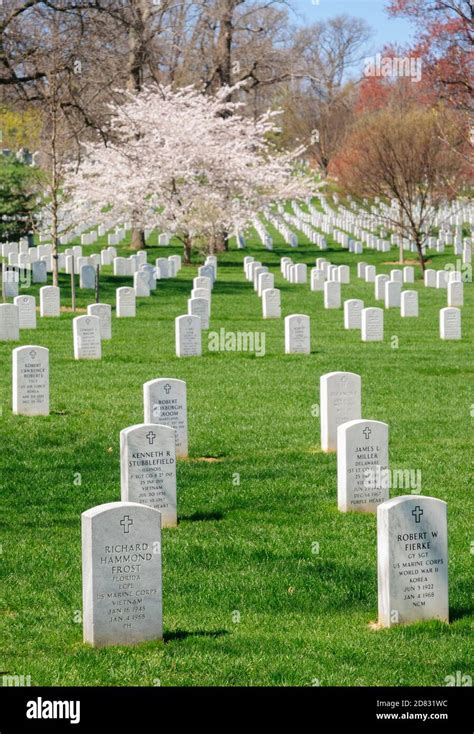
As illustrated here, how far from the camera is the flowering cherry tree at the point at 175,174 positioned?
1745 inches

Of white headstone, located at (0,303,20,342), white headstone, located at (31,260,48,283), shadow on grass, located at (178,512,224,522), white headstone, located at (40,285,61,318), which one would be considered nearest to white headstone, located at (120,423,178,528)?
shadow on grass, located at (178,512,224,522)

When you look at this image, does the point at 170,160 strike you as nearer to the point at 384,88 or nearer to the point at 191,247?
the point at 191,247

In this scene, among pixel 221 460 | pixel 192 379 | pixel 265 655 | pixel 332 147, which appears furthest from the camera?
pixel 332 147

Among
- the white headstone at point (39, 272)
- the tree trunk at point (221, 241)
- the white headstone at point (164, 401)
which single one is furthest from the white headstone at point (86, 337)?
the tree trunk at point (221, 241)

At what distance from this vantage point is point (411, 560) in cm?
780

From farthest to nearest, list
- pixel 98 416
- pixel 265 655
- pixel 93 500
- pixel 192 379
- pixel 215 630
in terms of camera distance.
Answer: pixel 192 379 < pixel 98 416 < pixel 93 500 < pixel 215 630 < pixel 265 655

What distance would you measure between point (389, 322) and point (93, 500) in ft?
54.8

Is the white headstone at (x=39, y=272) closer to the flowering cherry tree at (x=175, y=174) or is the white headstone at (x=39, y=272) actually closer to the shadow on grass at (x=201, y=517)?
the flowering cherry tree at (x=175, y=174)

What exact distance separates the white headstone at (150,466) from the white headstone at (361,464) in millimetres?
1471

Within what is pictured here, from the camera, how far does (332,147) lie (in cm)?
8219

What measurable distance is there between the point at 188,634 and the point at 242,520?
2.81 metres

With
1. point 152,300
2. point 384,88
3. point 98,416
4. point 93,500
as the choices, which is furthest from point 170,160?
point 384,88

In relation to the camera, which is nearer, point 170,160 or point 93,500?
point 93,500

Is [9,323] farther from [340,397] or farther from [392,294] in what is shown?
[392,294]
